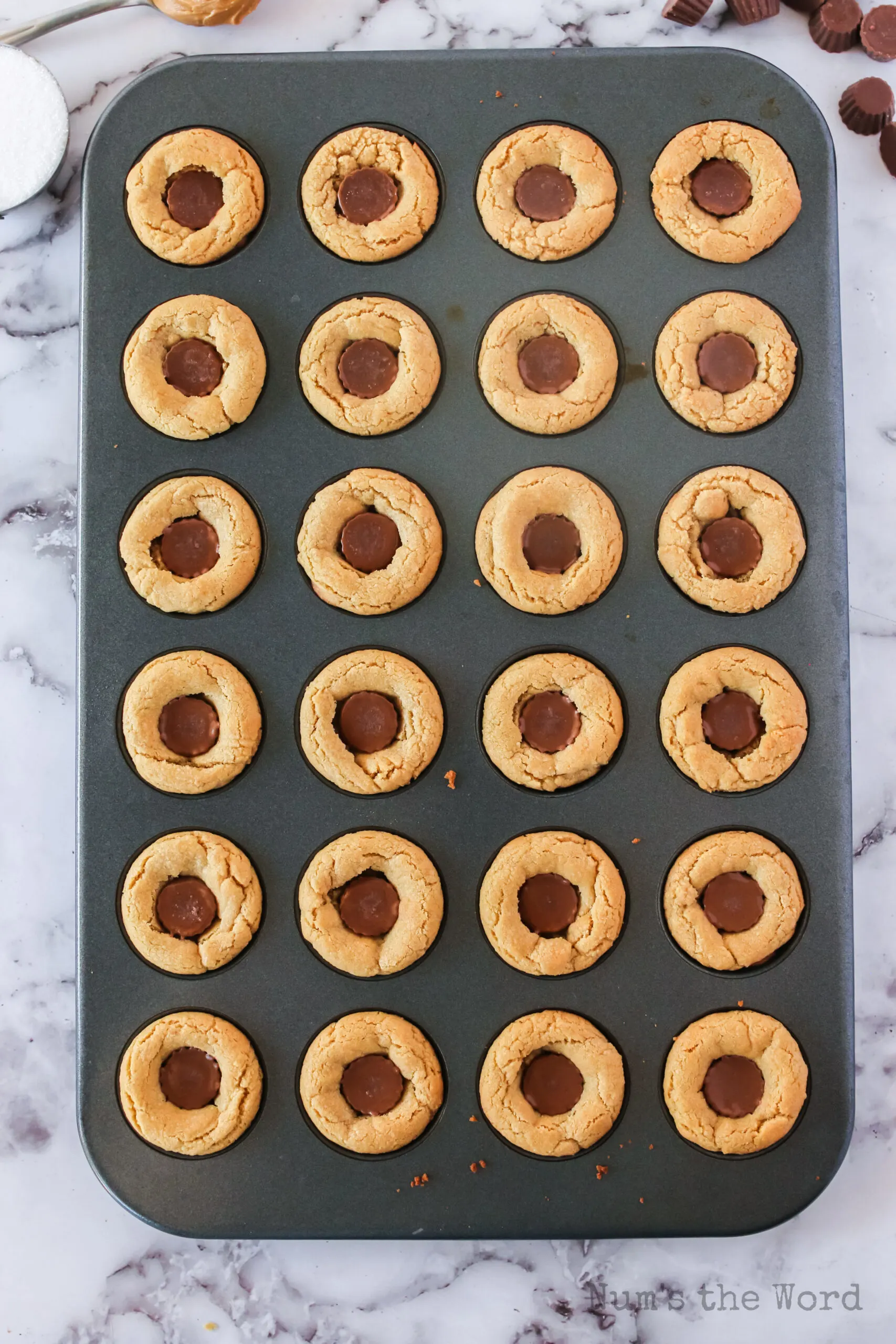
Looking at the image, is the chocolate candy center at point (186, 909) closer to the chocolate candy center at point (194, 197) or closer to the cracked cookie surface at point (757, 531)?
the cracked cookie surface at point (757, 531)

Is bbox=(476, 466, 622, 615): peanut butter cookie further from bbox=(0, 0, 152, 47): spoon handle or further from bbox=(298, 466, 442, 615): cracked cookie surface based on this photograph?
bbox=(0, 0, 152, 47): spoon handle

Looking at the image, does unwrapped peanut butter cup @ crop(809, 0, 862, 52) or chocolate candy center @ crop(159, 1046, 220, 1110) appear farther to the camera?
unwrapped peanut butter cup @ crop(809, 0, 862, 52)

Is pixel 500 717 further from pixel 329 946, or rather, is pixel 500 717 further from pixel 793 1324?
pixel 793 1324

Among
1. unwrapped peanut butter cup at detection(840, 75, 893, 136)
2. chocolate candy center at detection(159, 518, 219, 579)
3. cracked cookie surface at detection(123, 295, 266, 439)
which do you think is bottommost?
chocolate candy center at detection(159, 518, 219, 579)

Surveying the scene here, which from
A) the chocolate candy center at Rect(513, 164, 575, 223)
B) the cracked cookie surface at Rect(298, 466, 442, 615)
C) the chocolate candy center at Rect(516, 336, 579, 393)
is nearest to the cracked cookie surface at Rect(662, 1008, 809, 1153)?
the cracked cookie surface at Rect(298, 466, 442, 615)

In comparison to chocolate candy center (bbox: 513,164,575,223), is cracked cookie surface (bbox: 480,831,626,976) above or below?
below

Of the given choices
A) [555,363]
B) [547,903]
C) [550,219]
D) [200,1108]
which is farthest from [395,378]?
[200,1108]
